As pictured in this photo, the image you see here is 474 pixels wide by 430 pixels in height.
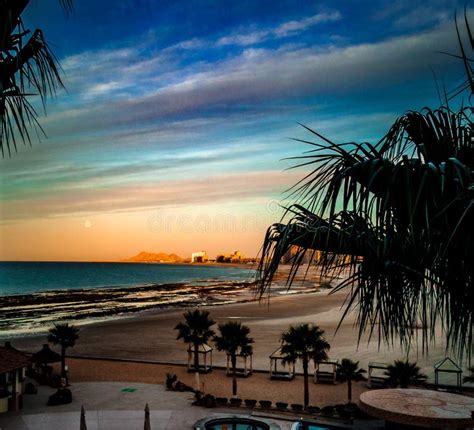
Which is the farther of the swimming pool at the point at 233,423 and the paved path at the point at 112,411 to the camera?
the paved path at the point at 112,411

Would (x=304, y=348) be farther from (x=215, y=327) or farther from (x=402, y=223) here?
(x=215, y=327)

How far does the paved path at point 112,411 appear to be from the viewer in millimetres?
20750

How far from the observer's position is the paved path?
2075 cm

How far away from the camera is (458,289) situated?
3.73 metres

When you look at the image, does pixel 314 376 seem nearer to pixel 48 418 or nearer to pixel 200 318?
pixel 200 318

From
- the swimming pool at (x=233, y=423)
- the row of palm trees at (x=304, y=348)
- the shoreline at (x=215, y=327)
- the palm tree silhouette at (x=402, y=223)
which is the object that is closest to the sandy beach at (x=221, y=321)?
the shoreline at (x=215, y=327)

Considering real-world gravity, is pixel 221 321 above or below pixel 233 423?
below

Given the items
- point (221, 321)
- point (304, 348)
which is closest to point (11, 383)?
point (304, 348)

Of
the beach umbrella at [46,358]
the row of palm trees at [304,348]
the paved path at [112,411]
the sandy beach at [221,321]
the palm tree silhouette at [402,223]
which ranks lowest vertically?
the sandy beach at [221,321]

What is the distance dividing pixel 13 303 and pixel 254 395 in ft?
266

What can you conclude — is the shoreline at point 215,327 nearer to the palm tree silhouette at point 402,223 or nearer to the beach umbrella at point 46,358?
the beach umbrella at point 46,358

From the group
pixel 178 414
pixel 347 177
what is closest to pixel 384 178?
pixel 347 177

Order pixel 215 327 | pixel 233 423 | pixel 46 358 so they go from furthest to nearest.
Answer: pixel 215 327 < pixel 46 358 < pixel 233 423

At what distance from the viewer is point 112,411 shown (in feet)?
75.0
